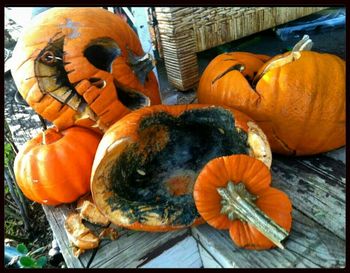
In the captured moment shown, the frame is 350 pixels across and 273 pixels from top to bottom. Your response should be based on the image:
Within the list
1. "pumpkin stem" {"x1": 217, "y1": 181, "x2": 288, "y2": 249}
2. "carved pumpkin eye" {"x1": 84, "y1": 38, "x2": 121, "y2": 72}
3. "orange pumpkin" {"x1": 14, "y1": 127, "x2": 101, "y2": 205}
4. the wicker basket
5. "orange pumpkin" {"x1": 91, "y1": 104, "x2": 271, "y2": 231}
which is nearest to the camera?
"pumpkin stem" {"x1": 217, "y1": 181, "x2": 288, "y2": 249}

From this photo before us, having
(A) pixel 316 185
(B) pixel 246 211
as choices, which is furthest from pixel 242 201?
(A) pixel 316 185

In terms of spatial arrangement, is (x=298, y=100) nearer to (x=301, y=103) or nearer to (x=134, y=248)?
(x=301, y=103)

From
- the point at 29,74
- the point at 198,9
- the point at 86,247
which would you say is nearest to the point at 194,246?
the point at 86,247

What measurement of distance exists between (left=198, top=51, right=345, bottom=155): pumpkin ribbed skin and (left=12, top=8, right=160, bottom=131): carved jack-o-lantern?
53cm

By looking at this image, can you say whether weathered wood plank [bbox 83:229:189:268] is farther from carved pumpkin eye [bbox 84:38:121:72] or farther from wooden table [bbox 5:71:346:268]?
carved pumpkin eye [bbox 84:38:121:72]

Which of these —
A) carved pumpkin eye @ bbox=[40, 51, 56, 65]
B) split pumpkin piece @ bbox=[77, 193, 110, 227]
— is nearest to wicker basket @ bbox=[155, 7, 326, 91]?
carved pumpkin eye @ bbox=[40, 51, 56, 65]

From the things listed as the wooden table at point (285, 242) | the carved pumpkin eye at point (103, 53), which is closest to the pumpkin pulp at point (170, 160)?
the wooden table at point (285, 242)

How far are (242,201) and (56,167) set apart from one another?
758mm

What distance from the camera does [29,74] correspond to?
5.10 feet

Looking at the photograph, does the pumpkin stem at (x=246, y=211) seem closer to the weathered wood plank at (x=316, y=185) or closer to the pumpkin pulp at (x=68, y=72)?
the weathered wood plank at (x=316, y=185)

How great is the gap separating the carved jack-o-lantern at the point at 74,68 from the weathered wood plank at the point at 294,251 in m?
0.73

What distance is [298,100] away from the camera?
4.86 ft

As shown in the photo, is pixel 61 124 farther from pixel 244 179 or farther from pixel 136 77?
pixel 244 179

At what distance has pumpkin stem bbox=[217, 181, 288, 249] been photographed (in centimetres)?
108
